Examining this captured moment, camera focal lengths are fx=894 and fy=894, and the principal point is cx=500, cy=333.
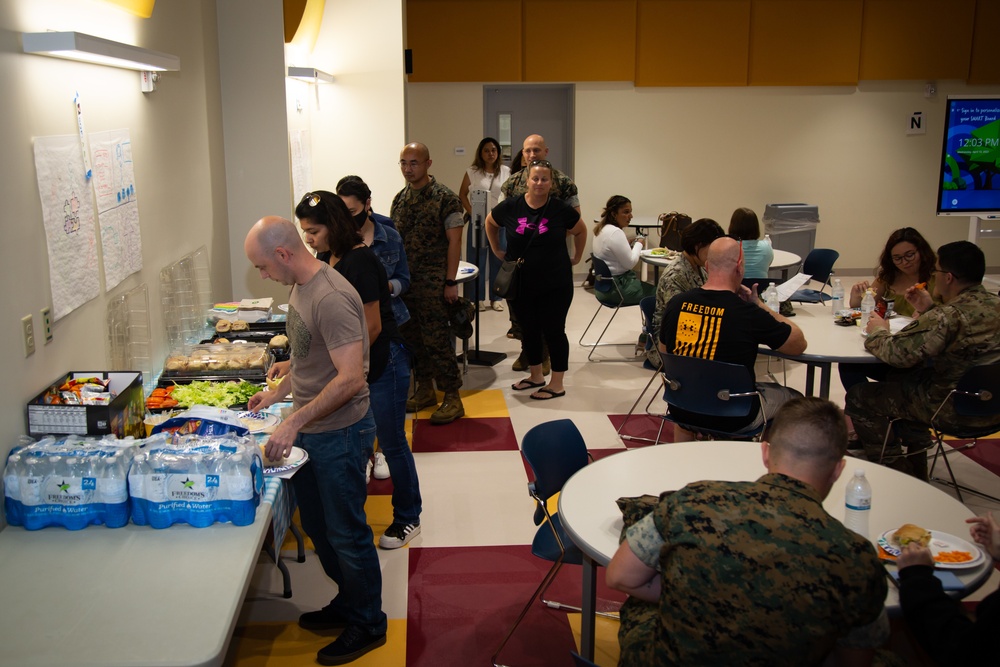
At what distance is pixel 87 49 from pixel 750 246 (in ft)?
14.7

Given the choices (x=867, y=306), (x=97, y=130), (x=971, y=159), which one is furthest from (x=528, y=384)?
(x=971, y=159)

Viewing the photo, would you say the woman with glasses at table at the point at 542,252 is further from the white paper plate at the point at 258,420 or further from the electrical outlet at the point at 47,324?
the electrical outlet at the point at 47,324

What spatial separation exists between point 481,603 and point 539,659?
1.45 feet

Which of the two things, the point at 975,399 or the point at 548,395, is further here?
the point at 548,395

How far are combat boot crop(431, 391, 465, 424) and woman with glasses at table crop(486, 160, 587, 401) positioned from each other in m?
0.74

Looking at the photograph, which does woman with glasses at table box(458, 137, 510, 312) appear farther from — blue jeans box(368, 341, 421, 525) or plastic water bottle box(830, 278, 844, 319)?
blue jeans box(368, 341, 421, 525)

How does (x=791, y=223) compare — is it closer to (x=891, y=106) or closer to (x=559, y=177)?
(x=891, y=106)

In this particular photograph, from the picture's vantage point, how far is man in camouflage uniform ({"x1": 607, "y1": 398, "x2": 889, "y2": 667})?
1789mm

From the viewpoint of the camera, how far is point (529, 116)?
36.8ft

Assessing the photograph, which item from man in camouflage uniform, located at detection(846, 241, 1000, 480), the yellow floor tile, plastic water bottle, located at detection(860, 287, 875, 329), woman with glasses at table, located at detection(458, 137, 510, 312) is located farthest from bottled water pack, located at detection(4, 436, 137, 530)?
woman with glasses at table, located at detection(458, 137, 510, 312)

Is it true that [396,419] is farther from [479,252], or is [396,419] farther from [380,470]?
[479,252]

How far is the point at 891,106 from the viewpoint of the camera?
11.2m

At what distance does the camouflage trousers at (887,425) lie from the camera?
4664 mm

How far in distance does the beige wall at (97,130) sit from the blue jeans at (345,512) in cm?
95
